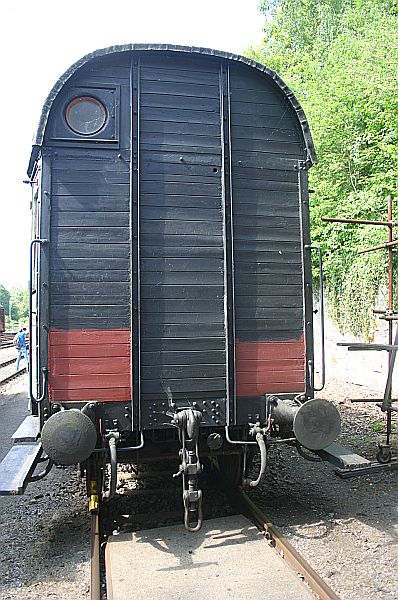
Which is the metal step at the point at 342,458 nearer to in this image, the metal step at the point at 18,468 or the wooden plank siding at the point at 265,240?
the wooden plank siding at the point at 265,240

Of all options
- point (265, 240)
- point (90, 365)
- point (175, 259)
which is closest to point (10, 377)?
point (90, 365)

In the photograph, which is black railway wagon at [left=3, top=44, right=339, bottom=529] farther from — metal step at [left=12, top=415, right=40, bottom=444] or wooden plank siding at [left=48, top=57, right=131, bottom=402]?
metal step at [left=12, top=415, right=40, bottom=444]

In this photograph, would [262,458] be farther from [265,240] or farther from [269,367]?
[265,240]

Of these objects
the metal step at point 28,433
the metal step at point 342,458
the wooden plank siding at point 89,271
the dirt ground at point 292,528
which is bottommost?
the dirt ground at point 292,528

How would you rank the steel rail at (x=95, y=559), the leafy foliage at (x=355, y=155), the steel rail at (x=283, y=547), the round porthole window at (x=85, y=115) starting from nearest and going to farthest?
the steel rail at (x=283, y=547), the steel rail at (x=95, y=559), the round porthole window at (x=85, y=115), the leafy foliage at (x=355, y=155)

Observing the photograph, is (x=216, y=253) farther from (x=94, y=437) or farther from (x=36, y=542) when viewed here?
(x=36, y=542)

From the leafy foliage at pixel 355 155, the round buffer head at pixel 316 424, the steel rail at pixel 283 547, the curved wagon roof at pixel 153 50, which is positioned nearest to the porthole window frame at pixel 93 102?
the curved wagon roof at pixel 153 50

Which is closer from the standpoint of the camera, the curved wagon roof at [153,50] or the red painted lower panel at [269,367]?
the curved wagon roof at [153,50]

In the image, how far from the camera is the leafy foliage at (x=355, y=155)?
13.4 meters

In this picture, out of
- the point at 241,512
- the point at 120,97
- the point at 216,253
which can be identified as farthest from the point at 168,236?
the point at 241,512

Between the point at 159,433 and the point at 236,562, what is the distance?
1.34m

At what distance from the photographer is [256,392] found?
5.23m

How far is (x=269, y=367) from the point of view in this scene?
17.3 feet

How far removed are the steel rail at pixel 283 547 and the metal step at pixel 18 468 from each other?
200 centimetres
